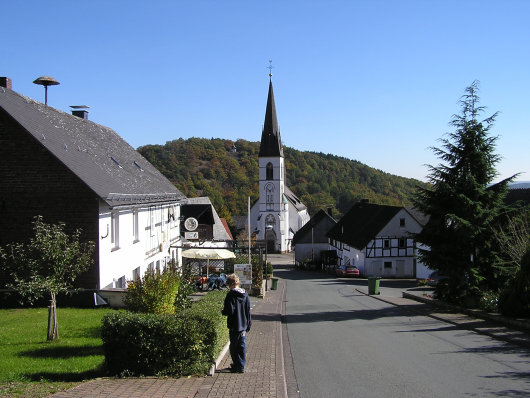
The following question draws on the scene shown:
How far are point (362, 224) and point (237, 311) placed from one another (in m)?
50.5

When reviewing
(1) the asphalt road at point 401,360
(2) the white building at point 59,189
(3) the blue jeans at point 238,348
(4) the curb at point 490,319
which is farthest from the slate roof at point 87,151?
(4) the curb at point 490,319

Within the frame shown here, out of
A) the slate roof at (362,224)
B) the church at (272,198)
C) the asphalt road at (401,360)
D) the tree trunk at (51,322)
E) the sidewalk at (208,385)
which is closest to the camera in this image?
the sidewalk at (208,385)

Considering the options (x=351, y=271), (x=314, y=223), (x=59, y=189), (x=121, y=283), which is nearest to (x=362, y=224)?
(x=351, y=271)

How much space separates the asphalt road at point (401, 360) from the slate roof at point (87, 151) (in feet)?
24.7

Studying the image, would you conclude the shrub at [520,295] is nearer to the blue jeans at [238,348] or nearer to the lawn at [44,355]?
the blue jeans at [238,348]

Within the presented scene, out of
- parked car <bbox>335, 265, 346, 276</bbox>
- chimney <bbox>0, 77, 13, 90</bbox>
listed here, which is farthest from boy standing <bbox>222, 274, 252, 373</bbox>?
parked car <bbox>335, 265, 346, 276</bbox>

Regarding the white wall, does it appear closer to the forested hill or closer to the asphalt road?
the asphalt road

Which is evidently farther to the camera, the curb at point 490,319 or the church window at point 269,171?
the church window at point 269,171

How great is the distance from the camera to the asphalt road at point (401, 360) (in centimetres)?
845

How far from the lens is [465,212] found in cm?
2080

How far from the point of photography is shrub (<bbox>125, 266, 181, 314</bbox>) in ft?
35.8

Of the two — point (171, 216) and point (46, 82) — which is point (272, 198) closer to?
point (171, 216)

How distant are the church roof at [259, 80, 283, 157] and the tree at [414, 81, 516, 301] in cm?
6535

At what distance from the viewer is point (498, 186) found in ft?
69.4
